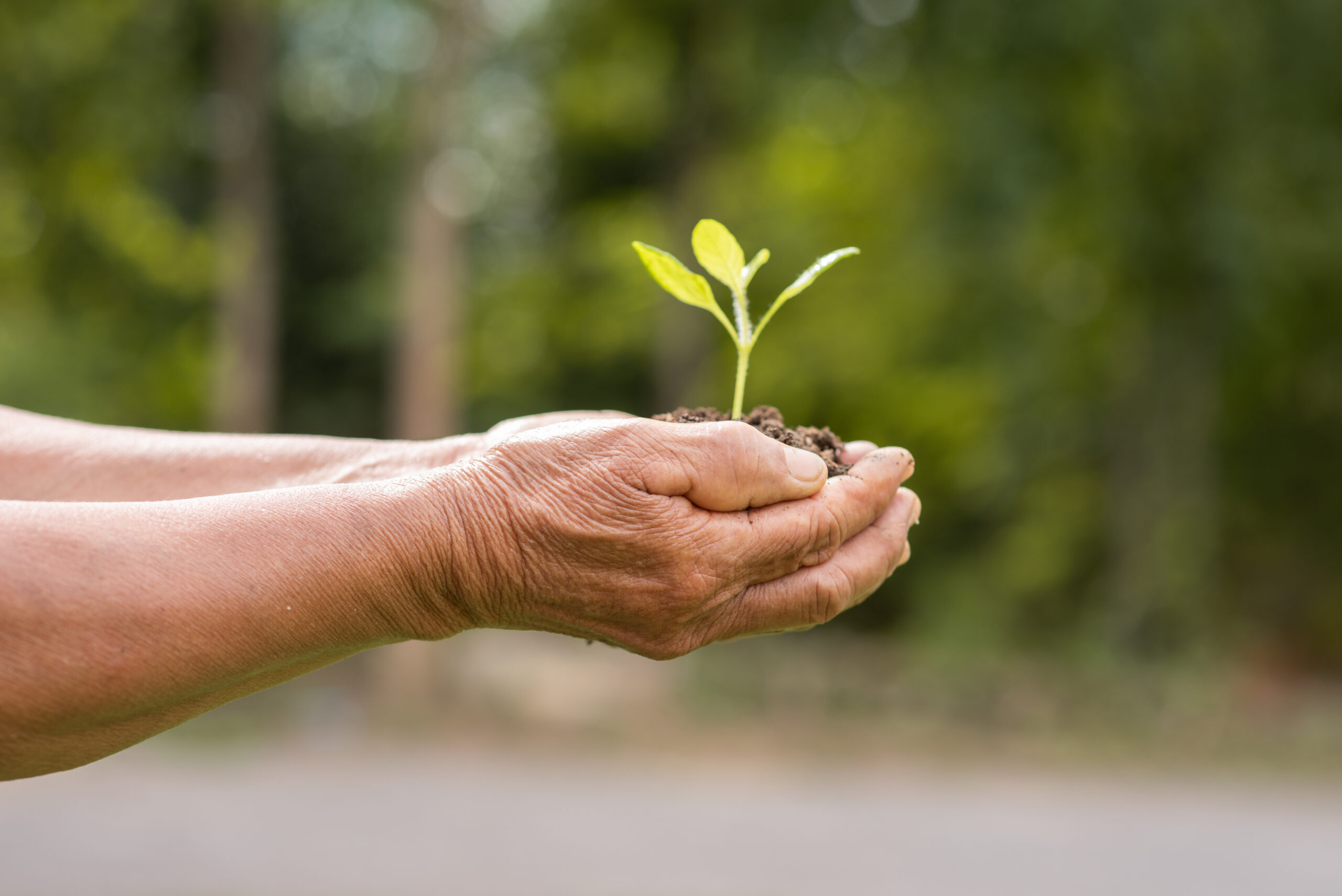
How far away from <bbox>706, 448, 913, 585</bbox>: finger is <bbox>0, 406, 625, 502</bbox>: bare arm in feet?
1.56

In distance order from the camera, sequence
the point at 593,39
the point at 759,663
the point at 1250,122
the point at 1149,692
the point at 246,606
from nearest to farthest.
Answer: the point at 246,606 < the point at 1250,122 < the point at 1149,692 < the point at 759,663 < the point at 593,39

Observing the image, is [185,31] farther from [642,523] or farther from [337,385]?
[642,523]

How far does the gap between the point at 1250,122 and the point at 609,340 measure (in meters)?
7.25

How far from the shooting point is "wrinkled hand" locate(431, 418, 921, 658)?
1670mm

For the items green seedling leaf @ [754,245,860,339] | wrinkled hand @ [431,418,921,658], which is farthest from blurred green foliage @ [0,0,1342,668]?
wrinkled hand @ [431,418,921,658]

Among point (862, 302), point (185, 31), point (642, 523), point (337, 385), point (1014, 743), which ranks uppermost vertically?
point (185, 31)

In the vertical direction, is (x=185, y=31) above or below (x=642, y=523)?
above

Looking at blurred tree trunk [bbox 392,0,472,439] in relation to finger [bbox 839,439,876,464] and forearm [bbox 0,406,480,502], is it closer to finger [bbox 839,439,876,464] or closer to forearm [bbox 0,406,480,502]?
forearm [bbox 0,406,480,502]

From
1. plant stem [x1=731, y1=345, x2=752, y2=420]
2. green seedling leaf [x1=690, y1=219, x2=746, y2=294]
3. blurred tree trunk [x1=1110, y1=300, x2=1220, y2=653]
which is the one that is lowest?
blurred tree trunk [x1=1110, y1=300, x2=1220, y2=653]

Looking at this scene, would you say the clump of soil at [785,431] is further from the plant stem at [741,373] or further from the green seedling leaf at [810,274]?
the green seedling leaf at [810,274]

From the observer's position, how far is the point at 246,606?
1541mm

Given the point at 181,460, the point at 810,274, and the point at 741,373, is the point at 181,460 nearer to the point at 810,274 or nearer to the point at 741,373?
the point at 741,373

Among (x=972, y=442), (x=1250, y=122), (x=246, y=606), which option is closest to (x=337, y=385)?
(x=972, y=442)

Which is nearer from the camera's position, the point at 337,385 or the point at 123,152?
the point at 123,152
